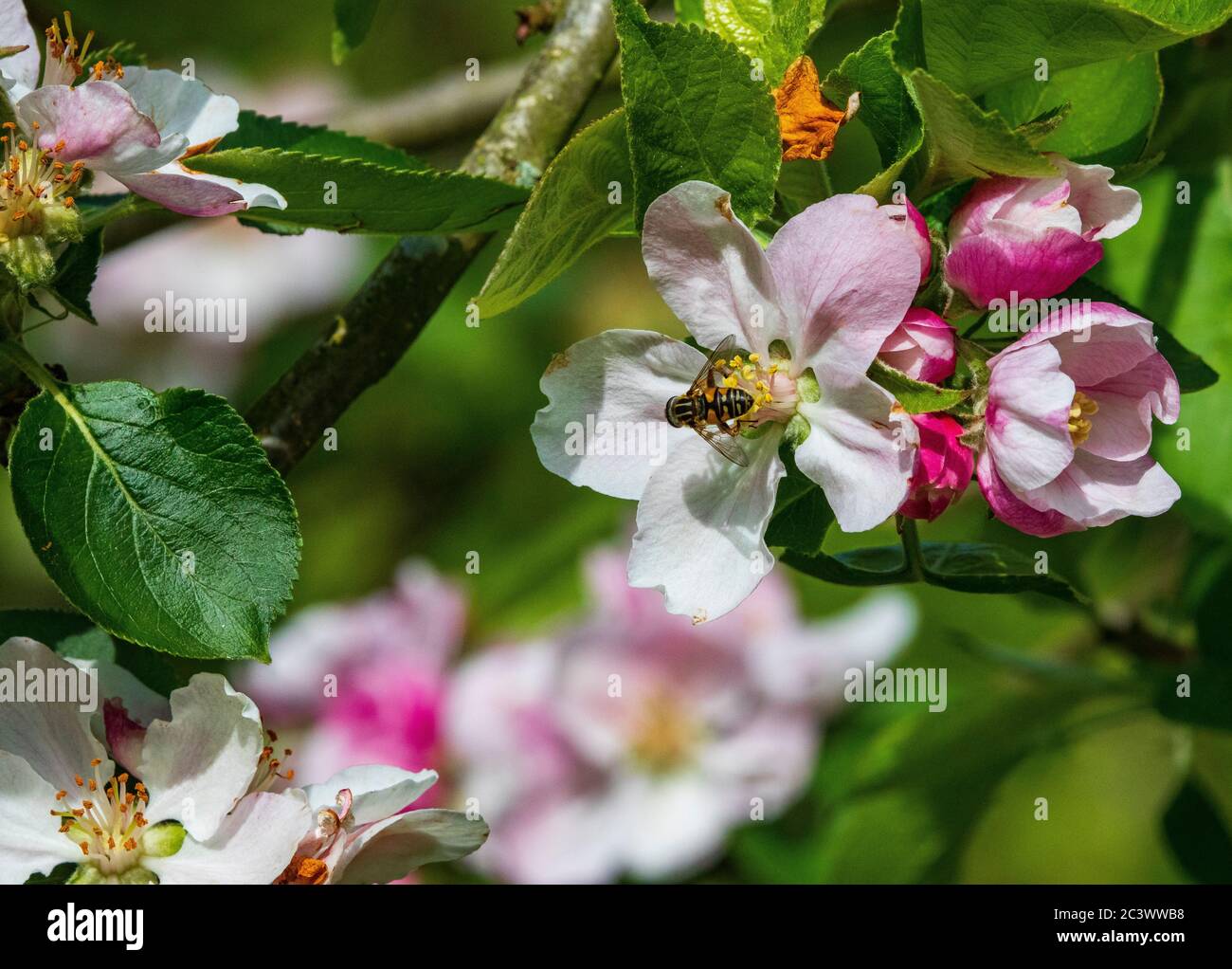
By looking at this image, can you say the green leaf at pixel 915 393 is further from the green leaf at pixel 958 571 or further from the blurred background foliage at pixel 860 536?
the blurred background foliage at pixel 860 536

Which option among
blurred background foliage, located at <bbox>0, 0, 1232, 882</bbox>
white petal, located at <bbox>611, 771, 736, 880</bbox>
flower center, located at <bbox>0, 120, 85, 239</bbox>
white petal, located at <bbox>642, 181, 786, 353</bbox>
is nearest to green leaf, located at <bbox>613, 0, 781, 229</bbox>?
white petal, located at <bbox>642, 181, 786, 353</bbox>

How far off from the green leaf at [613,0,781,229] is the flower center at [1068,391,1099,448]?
0.22 m

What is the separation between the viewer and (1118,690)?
1.69m

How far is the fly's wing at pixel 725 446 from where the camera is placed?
83 cm

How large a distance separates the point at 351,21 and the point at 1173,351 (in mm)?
671

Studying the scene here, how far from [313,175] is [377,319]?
23cm

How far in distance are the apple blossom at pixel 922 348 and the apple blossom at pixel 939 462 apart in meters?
0.03

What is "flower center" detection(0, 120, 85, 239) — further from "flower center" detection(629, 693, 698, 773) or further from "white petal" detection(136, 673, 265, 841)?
"flower center" detection(629, 693, 698, 773)

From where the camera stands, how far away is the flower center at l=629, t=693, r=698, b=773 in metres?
1.93

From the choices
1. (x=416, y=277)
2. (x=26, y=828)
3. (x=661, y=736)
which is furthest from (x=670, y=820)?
(x=26, y=828)

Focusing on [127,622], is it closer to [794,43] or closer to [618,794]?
[794,43]
